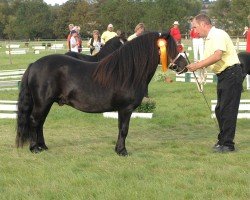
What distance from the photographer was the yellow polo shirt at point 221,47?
7.11 meters

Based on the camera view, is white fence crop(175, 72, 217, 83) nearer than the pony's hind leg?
No

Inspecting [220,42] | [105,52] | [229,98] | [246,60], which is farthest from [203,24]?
[246,60]

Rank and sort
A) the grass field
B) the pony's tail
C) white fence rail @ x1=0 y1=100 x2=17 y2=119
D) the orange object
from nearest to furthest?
the grass field, the orange object, the pony's tail, white fence rail @ x1=0 y1=100 x2=17 y2=119

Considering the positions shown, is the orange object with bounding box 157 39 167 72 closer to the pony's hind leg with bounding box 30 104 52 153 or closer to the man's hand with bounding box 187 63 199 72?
the man's hand with bounding box 187 63 199 72

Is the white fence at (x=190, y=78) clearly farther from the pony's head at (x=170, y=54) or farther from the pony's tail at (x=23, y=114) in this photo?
the pony's tail at (x=23, y=114)

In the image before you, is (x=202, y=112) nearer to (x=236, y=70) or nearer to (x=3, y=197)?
(x=236, y=70)

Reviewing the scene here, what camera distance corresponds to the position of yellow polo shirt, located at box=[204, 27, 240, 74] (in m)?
7.11

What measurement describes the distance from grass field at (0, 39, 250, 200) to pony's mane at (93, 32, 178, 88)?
1.19 m

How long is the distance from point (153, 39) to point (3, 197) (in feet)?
11.2

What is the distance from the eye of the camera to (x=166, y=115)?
1098cm

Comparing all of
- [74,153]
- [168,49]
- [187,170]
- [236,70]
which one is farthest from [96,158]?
[236,70]

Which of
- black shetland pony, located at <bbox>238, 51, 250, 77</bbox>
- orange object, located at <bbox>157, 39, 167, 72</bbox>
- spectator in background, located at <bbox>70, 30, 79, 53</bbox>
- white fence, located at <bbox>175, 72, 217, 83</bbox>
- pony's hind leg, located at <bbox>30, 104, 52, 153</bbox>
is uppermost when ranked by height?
orange object, located at <bbox>157, 39, 167, 72</bbox>

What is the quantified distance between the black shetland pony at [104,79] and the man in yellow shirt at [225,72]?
56cm

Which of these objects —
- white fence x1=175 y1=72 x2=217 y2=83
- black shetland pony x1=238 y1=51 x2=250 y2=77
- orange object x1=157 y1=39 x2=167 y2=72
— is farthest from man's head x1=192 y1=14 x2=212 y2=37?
white fence x1=175 y1=72 x2=217 y2=83
